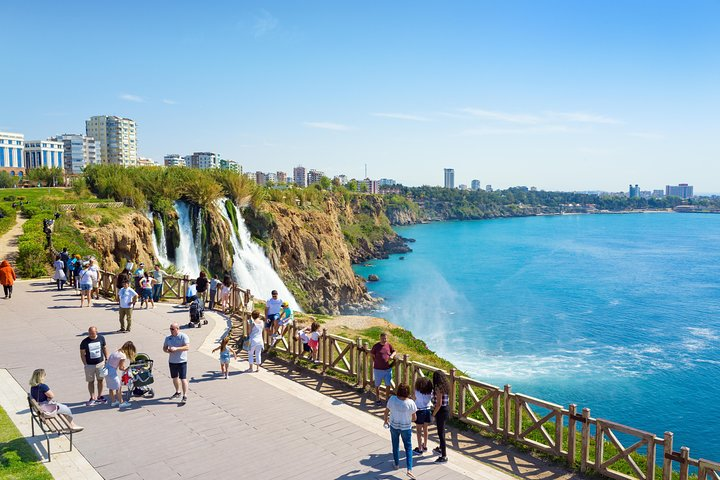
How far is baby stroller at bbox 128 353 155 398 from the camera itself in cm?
1172

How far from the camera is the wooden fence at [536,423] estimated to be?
8.84m

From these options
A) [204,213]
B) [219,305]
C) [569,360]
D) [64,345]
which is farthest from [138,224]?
[569,360]

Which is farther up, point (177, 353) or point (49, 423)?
point (177, 353)

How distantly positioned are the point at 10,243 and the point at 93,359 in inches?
798

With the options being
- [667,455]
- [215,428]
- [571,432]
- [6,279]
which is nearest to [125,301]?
[215,428]

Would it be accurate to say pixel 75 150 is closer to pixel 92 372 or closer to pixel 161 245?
pixel 161 245

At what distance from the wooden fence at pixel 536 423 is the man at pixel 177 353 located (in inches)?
146

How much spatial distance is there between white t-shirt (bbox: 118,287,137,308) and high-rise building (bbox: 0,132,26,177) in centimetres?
14647

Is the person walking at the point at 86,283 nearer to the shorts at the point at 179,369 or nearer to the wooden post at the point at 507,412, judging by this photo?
the shorts at the point at 179,369

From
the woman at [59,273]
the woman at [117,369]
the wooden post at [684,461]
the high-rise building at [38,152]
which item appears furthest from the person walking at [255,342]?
the high-rise building at [38,152]

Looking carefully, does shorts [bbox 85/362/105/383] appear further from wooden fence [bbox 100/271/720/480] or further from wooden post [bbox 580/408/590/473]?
wooden post [bbox 580/408/590/473]

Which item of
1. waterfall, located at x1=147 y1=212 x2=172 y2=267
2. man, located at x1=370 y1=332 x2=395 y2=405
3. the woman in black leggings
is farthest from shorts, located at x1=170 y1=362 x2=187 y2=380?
waterfall, located at x1=147 y1=212 x2=172 y2=267

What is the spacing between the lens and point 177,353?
11.6m

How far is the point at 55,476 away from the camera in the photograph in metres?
8.52
